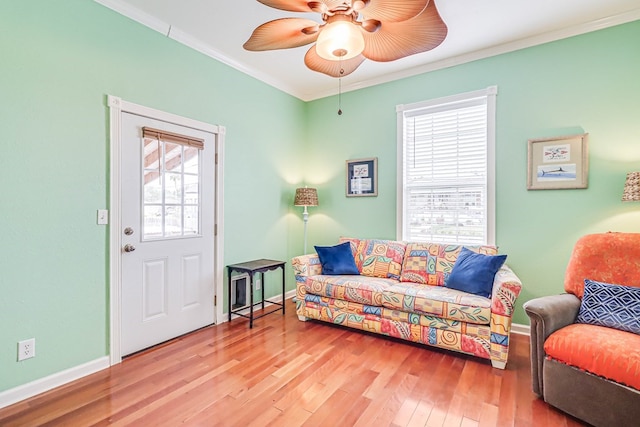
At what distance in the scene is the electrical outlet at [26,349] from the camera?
2.02m

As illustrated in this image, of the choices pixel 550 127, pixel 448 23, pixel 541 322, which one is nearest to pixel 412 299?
pixel 541 322

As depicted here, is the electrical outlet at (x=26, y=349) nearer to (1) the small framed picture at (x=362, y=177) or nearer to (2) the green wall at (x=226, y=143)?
(2) the green wall at (x=226, y=143)

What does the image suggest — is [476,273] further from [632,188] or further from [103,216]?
[103,216]

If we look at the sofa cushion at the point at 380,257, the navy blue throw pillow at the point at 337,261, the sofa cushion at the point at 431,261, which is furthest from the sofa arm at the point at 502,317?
the navy blue throw pillow at the point at 337,261

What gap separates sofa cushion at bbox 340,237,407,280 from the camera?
11.0 ft

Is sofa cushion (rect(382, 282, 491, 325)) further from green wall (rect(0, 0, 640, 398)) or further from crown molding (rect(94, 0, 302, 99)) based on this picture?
crown molding (rect(94, 0, 302, 99))

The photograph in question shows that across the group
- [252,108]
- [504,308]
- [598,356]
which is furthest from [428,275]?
[252,108]

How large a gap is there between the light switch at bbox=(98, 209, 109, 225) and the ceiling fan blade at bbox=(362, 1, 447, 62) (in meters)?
2.19

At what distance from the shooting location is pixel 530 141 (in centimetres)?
298

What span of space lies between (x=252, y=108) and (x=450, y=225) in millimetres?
2597

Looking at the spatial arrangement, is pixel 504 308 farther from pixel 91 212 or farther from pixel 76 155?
pixel 76 155

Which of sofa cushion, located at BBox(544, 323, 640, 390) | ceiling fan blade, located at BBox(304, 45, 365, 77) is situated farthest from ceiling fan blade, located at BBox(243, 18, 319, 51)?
sofa cushion, located at BBox(544, 323, 640, 390)

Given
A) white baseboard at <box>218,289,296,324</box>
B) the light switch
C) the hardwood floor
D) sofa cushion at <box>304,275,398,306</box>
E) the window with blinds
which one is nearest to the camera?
the hardwood floor

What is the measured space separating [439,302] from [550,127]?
75.6 inches
